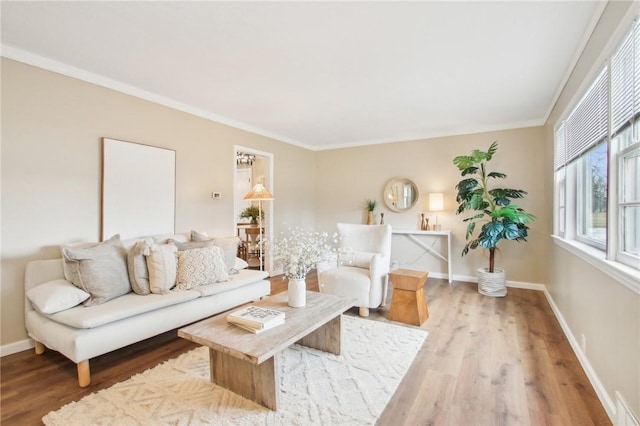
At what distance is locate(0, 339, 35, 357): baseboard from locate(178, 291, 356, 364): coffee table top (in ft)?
5.75

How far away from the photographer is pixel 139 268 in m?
2.68

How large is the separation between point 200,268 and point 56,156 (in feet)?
5.33

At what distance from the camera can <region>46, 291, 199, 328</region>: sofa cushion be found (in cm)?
211

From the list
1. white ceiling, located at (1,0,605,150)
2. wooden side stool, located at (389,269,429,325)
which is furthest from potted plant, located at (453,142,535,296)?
wooden side stool, located at (389,269,429,325)

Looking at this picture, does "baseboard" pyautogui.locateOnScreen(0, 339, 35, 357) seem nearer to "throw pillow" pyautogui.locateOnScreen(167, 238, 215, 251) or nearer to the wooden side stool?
"throw pillow" pyautogui.locateOnScreen(167, 238, 215, 251)

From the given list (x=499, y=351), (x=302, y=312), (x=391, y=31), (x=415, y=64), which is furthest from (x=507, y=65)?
(x=302, y=312)

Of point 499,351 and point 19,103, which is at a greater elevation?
point 19,103

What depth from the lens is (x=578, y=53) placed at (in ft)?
8.29

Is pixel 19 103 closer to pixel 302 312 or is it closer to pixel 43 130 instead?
pixel 43 130

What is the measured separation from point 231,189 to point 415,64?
2.95 m

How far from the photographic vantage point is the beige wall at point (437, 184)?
14.8 ft

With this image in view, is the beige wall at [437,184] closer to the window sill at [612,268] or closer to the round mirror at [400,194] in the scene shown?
the round mirror at [400,194]

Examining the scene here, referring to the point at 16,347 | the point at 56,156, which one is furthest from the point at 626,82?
the point at 16,347

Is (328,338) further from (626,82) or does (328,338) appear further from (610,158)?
(626,82)
